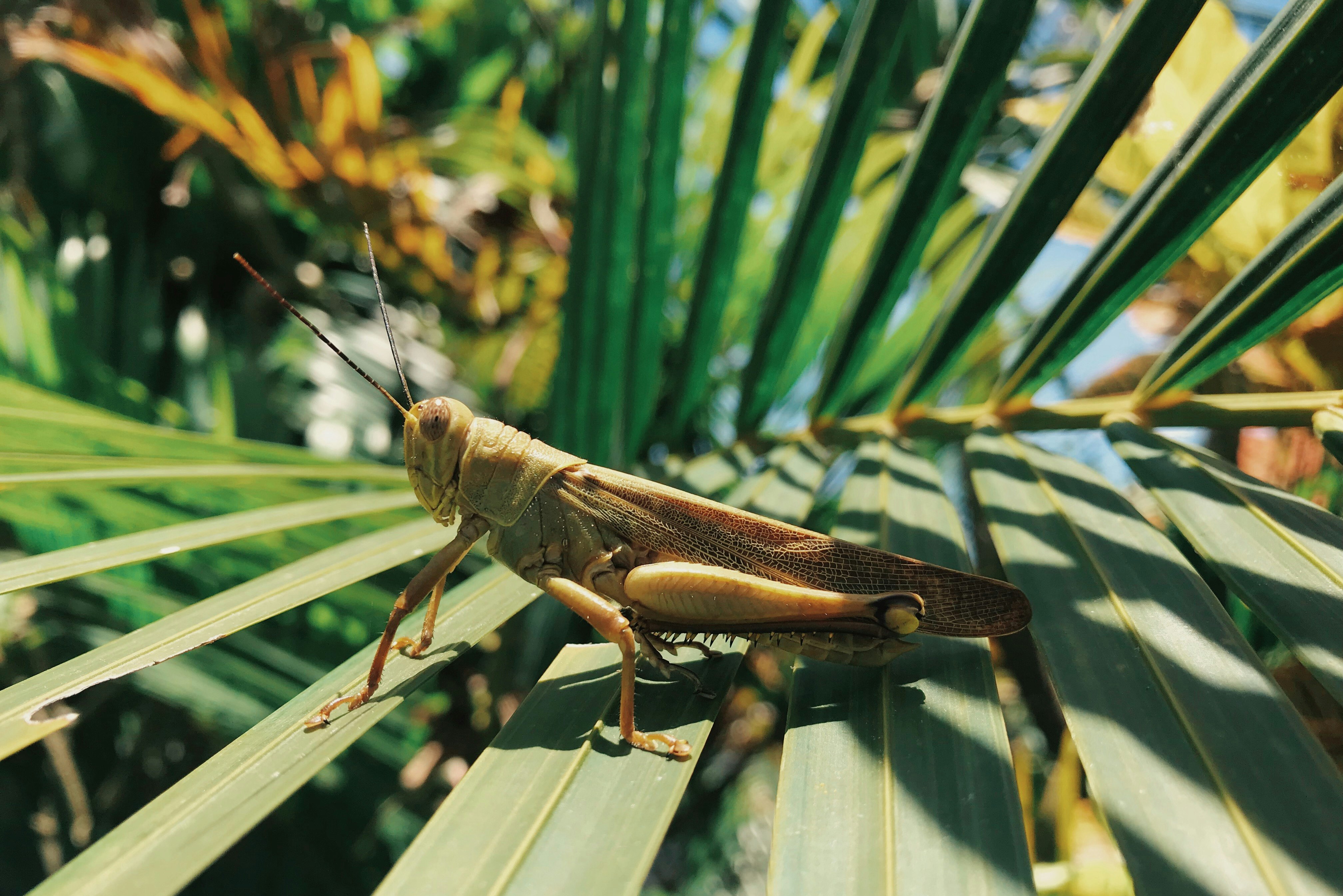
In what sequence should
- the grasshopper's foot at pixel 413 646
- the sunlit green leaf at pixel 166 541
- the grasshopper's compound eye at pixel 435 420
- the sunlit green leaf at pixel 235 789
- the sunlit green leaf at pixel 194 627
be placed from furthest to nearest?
the grasshopper's compound eye at pixel 435 420
the grasshopper's foot at pixel 413 646
the sunlit green leaf at pixel 166 541
the sunlit green leaf at pixel 194 627
the sunlit green leaf at pixel 235 789

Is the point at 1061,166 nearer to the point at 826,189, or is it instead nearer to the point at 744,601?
the point at 826,189

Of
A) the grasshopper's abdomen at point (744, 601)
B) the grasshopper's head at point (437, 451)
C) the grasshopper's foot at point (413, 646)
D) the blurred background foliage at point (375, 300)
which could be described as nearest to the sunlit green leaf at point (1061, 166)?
the blurred background foliage at point (375, 300)

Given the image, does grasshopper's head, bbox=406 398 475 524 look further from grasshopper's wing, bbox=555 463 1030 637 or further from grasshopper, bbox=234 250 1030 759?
grasshopper's wing, bbox=555 463 1030 637

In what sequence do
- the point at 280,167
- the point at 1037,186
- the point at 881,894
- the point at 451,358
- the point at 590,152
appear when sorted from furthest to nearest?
the point at 451,358 → the point at 280,167 → the point at 590,152 → the point at 1037,186 → the point at 881,894

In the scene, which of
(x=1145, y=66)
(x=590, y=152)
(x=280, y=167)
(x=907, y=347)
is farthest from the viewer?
(x=280, y=167)

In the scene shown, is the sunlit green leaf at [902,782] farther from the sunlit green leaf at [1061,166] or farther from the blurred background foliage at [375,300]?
the blurred background foliage at [375,300]

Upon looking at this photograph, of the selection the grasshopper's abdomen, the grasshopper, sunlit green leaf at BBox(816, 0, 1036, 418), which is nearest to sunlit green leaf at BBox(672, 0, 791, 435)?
sunlit green leaf at BBox(816, 0, 1036, 418)

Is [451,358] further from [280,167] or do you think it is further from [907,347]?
[907,347]

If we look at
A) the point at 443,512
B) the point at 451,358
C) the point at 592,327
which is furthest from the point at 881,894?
the point at 451,358
